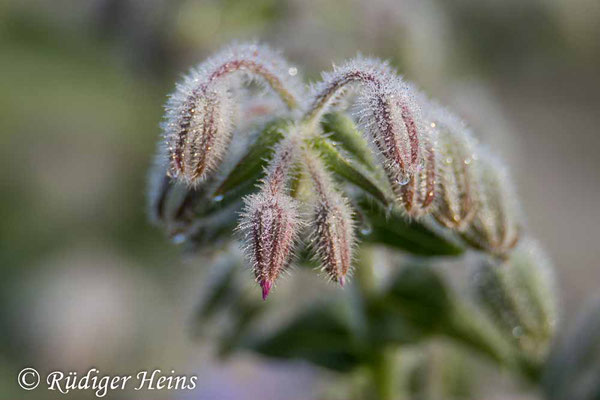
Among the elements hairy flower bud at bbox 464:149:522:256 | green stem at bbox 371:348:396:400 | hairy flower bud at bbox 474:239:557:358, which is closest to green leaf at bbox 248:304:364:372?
green stem at bbox 371:348:396:400

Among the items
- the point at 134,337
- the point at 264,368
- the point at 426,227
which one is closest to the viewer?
the point at 426,227

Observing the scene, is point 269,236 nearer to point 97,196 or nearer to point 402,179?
point 402,179

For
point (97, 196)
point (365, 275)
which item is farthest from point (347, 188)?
point (97, 196)

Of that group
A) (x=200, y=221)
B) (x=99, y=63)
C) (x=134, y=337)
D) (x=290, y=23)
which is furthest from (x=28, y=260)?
(x=200, y=221)

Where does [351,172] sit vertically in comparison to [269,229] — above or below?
above

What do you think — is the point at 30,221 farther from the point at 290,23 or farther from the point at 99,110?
the point at 290,23

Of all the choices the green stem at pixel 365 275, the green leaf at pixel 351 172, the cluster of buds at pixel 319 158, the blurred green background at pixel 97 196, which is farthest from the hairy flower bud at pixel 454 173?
the blurred green background at pixel 97 196

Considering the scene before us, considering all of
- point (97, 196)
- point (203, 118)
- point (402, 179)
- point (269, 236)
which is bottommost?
point (269, 236)
